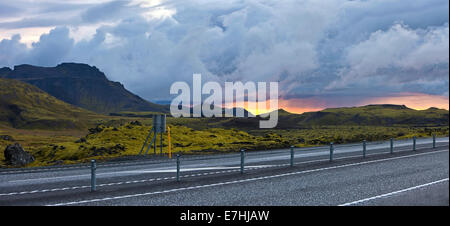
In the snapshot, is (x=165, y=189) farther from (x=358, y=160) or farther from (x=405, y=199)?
(x=358, y=160)

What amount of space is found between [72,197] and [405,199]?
9244mm

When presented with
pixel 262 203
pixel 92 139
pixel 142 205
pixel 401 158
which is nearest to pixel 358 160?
pixel 401 158

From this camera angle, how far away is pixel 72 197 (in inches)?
528

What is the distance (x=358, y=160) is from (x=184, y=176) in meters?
10.7

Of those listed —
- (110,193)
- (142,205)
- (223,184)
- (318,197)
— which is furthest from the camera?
(223,184)

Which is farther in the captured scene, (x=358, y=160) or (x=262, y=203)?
(x=358, y=160)

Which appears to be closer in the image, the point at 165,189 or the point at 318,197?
the point at 318,197

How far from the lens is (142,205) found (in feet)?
39.6
